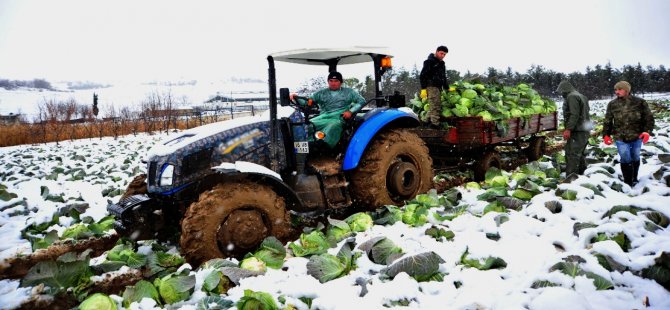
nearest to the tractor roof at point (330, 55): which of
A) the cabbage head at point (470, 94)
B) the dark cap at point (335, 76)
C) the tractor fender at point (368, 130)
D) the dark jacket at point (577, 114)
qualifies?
the dark cap at point (335, 76)

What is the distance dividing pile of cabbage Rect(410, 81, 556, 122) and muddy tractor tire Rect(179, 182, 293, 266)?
4.50 metres

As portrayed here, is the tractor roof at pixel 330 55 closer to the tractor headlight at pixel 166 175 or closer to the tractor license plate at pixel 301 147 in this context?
the tractor license plate at pixel 301 147

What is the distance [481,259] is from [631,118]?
3.93 m

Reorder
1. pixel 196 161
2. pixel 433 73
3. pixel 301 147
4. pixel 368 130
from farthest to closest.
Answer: pixel 433 73
pixel 368 130
pixel 301 147
pixel 196 161

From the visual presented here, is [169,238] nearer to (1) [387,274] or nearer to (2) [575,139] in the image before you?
(1) [387,274]

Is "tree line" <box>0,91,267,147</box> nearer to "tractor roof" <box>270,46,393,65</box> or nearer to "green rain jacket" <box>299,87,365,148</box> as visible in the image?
"tractor roof" <box>270,46,393,65</box>


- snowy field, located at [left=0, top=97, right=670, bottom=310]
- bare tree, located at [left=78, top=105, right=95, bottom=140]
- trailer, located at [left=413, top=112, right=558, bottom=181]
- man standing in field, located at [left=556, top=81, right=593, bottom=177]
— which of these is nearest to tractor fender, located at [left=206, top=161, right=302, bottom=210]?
snowy field, located at [left=0, top=97, right=670, bottom=310]

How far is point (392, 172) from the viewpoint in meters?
5.07

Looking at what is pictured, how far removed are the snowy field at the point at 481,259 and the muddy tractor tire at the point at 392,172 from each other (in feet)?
0.99

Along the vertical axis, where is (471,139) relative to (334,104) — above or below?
below

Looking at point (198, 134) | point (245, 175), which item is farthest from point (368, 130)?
point (198, 134)

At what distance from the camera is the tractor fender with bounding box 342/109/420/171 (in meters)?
4.67

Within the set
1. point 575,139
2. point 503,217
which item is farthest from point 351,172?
point 575,139

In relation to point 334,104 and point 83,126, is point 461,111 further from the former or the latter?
point 83,126
